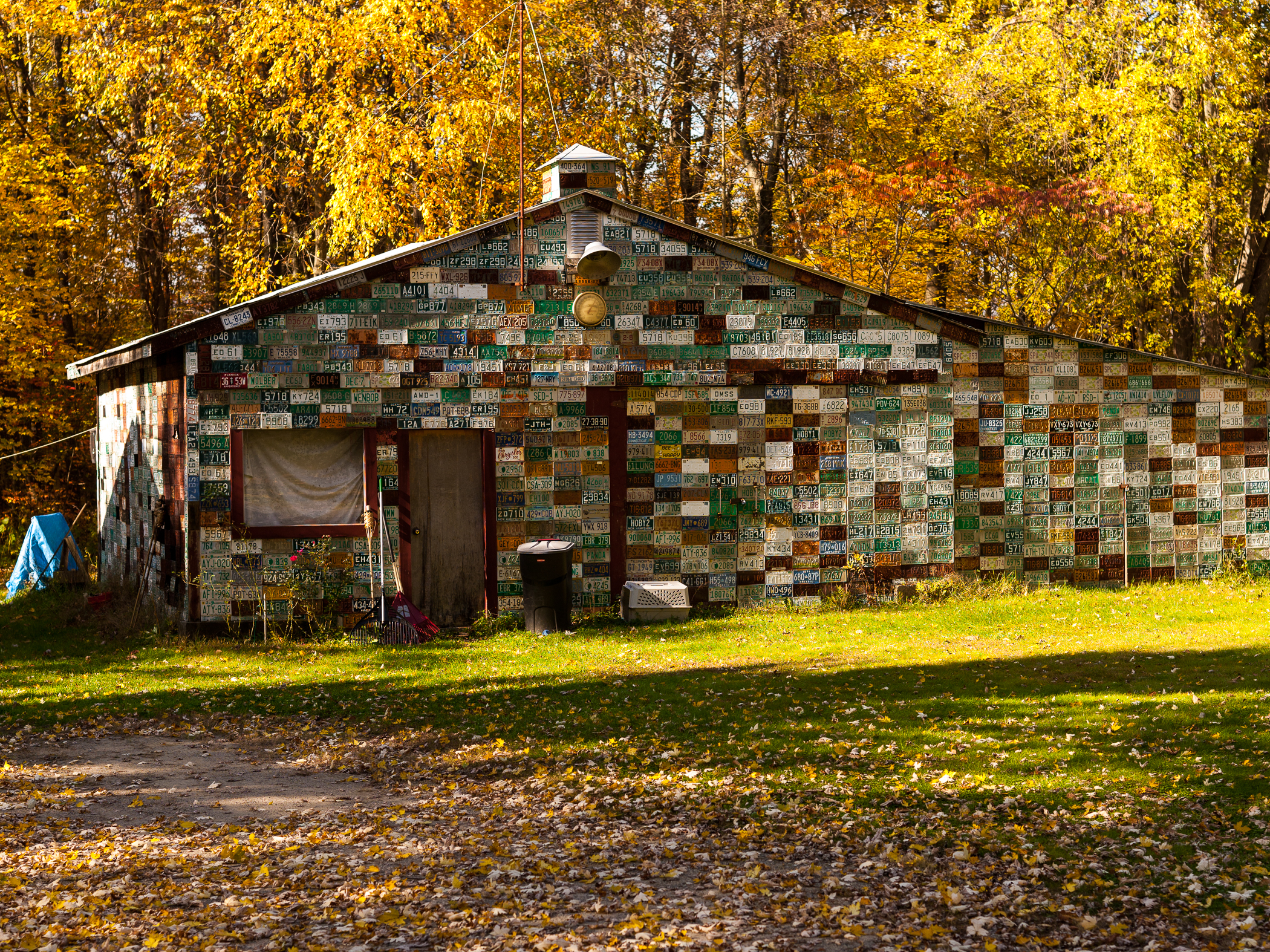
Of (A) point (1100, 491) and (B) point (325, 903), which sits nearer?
(B) point (325, 903)

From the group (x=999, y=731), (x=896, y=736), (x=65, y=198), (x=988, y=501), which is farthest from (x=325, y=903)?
(x=65, y=198)

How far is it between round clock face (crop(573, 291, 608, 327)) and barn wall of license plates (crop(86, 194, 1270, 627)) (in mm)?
154

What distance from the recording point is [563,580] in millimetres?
14047

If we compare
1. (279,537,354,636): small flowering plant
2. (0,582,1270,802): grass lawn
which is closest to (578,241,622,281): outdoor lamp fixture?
(0,582,1270,802): grass lawn

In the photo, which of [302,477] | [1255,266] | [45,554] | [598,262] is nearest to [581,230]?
[598,262]

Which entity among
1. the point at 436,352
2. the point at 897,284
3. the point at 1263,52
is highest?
the point at 1263,52

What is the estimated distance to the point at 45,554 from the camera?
18.5m

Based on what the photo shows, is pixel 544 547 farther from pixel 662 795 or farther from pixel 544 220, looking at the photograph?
pixel 662 795

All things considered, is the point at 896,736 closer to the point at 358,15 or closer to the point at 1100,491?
the point at 1100,491

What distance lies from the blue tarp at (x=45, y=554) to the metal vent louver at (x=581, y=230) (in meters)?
9.02

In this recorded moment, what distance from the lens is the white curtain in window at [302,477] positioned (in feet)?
46.0

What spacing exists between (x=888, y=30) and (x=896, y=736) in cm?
2232

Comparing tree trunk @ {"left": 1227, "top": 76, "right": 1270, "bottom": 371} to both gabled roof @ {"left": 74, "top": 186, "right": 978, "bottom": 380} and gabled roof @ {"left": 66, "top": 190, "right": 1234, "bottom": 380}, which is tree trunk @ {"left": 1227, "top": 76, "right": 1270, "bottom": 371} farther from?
gabled roof @ {"left": 74, "top": 186, "right": 978, "bottom": 380}

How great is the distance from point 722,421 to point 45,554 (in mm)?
10344
